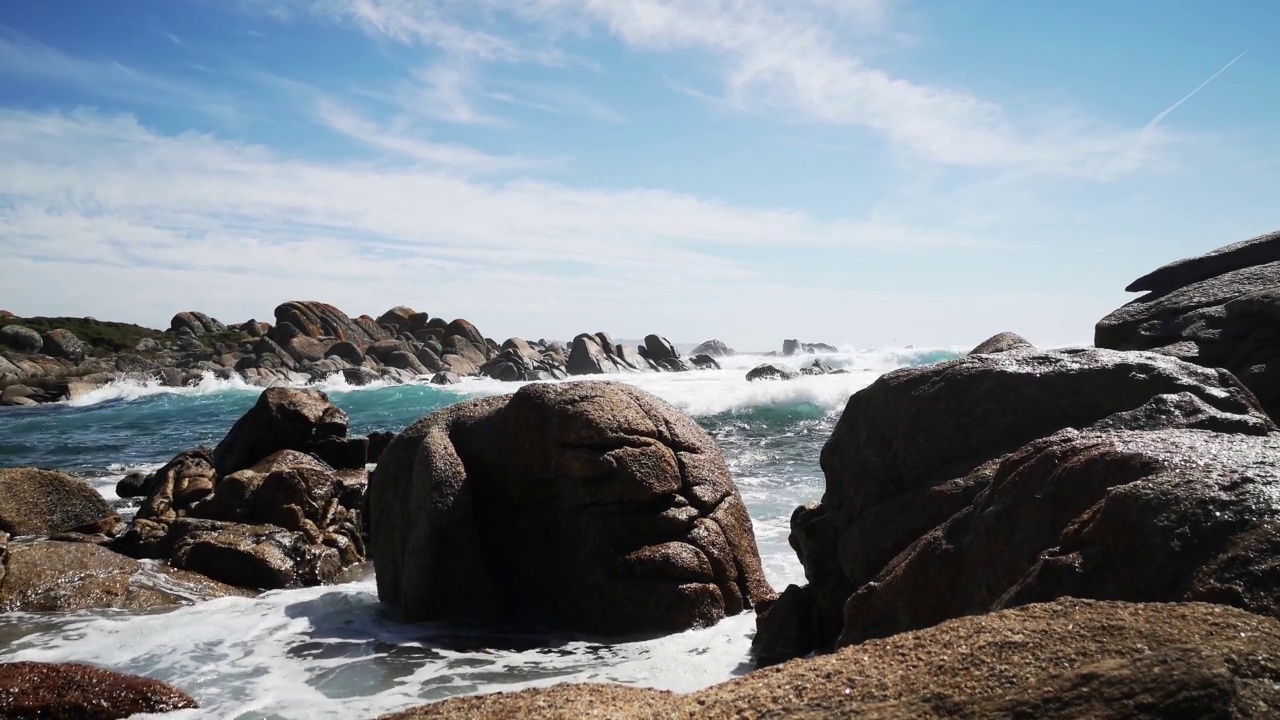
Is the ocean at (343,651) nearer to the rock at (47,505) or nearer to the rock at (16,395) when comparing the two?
the rock at (47,505)

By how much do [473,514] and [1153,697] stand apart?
5.99 metres

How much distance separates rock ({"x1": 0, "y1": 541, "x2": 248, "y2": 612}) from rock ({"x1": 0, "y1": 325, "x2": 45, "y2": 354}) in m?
50.9

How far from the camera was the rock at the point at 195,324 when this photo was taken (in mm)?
65750

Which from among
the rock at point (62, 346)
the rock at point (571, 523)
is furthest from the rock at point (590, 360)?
the rock at point (571, 523)

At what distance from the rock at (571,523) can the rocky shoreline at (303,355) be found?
119 feet

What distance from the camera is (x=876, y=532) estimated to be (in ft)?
17.1

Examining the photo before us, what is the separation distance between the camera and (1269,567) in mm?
2752

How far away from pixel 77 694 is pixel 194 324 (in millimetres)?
67710

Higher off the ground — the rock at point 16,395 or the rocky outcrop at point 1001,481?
the rocky outcrop at point 1001,481

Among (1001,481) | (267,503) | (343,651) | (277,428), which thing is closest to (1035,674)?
(1001,481)

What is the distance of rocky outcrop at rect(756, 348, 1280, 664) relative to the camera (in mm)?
3201

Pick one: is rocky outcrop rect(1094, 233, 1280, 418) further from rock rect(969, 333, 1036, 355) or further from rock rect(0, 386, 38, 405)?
rock rect(0, 386, 38, 405)

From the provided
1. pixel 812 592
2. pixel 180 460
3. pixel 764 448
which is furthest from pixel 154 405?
pixel 812 592

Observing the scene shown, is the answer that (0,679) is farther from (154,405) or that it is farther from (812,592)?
(154,405)
